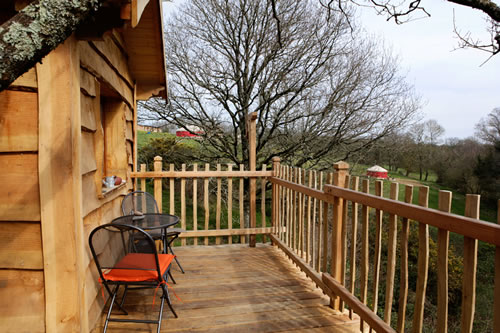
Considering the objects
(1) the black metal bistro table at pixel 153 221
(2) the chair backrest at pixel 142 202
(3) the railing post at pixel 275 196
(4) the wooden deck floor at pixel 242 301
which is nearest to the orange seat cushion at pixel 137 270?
(1) the black metal bistro table at pixel 153 221

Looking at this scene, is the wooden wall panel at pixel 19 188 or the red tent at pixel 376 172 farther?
the red tent at pixel 376 172

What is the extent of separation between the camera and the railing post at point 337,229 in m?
2.58

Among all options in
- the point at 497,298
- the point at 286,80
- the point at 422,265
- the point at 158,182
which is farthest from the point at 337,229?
the point at 286,80

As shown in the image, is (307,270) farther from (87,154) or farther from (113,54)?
(113,54)

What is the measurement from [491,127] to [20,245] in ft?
59.5

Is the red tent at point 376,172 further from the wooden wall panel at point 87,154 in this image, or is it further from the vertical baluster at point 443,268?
the wooden wall panel at point 87,154

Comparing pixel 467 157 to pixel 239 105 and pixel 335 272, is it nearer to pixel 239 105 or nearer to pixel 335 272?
pixel 239 105

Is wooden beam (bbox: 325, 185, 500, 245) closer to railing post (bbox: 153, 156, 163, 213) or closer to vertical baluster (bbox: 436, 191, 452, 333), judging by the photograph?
vertical baluster (bbox: 436, 191, 452, 333)

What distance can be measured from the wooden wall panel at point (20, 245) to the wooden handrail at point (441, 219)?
6.95 ft

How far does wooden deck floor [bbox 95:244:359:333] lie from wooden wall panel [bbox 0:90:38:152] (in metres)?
1.54

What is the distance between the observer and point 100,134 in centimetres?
268

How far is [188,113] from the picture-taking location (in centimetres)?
826

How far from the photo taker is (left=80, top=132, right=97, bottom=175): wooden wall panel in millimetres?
2162

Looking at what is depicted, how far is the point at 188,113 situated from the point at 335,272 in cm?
661
